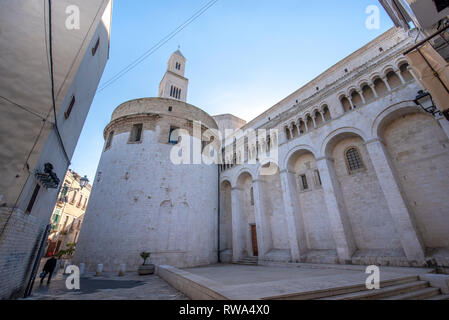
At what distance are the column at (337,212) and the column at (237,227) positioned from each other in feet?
26.1

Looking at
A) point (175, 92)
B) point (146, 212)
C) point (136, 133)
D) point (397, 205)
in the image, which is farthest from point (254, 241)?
point (175, 92)

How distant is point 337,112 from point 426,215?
661 centimetres

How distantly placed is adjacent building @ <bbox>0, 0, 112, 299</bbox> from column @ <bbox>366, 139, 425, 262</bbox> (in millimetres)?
13138

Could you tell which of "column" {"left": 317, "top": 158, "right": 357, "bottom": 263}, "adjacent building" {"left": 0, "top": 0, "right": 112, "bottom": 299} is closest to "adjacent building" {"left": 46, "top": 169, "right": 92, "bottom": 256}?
"adjacent building" {"left": 0, "top": 0, "right": 112, "bottom": 299}

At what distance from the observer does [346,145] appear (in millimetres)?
11883

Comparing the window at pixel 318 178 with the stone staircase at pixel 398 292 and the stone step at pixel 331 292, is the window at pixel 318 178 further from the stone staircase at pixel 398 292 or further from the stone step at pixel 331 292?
the stone step at pixel 331 292

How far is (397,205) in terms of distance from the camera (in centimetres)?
863

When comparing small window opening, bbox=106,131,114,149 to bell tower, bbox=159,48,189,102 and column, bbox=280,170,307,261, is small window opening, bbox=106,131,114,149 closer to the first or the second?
bell tower, bbox=159,48,189,102

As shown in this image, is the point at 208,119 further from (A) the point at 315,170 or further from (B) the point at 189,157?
(A) the point at 315,170

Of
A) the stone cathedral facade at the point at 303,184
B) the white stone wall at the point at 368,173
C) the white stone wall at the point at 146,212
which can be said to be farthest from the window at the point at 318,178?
the white stone wall at the point at 146,212

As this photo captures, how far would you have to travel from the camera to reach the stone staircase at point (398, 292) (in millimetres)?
4321

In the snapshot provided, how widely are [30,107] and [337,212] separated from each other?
13364 millimetres

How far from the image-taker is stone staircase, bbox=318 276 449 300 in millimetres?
4321
